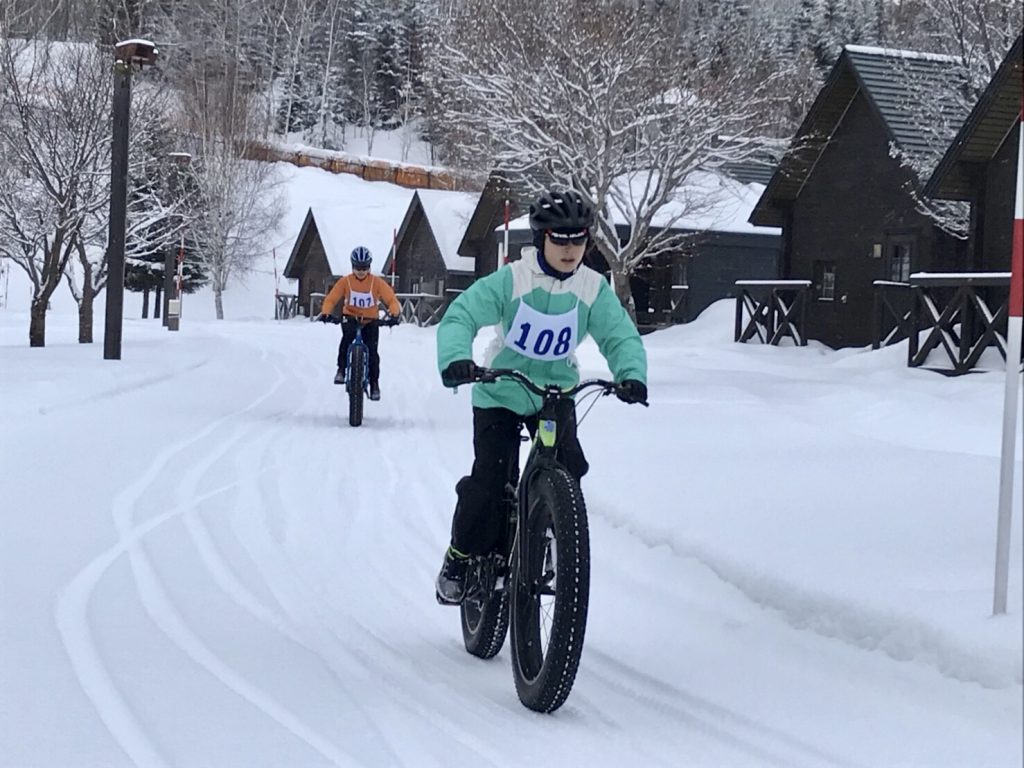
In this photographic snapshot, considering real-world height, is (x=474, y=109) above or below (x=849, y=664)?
above

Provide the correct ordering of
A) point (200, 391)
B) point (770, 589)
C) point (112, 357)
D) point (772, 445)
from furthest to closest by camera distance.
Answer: point (112, 357) < point (200, 391) < point (772, 445) < point (770, 589)

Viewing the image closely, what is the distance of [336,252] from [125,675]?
2217 inches

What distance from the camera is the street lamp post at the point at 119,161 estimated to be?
65.1 ft

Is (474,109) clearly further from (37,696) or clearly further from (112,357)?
(37,696)

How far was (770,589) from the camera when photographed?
19.7 ft

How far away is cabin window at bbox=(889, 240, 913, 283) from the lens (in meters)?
28.0

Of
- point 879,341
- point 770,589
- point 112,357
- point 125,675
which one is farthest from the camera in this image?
point 879,341

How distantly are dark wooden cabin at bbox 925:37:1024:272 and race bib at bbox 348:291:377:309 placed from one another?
10231 millimetres

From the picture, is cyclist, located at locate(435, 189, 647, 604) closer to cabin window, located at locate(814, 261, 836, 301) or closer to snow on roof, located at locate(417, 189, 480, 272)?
cabin window, located at locate(814, 261, 836, 301)

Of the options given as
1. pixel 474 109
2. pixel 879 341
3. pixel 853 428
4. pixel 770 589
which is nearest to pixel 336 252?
pixel 474 109

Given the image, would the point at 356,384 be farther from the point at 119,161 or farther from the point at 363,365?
the point at 119,161

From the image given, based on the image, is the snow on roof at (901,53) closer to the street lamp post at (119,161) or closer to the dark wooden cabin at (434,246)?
the street lamp post at (119,161)

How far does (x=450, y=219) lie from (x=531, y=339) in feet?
160

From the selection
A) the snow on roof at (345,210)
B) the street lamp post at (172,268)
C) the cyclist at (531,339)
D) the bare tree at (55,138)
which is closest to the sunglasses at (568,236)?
the cyclist at (531,339)
